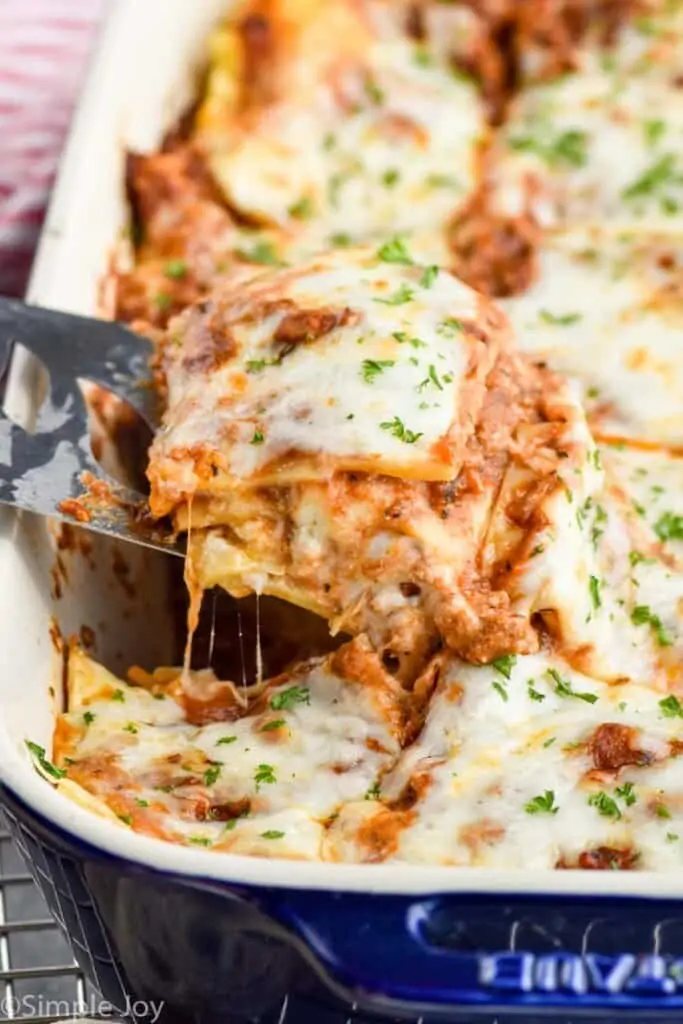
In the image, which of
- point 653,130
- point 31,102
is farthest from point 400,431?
point 31,102

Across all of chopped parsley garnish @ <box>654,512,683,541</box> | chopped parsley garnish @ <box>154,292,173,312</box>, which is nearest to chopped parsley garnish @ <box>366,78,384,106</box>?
chopped parsley garnish @ <box>154,292,173,312</box>

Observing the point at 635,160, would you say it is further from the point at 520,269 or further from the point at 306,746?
the point at 306,746

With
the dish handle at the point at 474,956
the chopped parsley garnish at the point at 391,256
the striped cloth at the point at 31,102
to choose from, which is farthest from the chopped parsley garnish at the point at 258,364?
the striped cloth at the point at 31,102

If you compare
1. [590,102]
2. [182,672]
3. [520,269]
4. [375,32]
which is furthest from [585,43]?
[182,672]

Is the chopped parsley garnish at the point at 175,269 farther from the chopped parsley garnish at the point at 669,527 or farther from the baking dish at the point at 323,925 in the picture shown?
the chopped parsley garnish at the point at 669,527

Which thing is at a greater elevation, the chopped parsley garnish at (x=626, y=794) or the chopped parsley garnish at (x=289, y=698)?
the chopped parsley garnish at (x=289, y=698)
